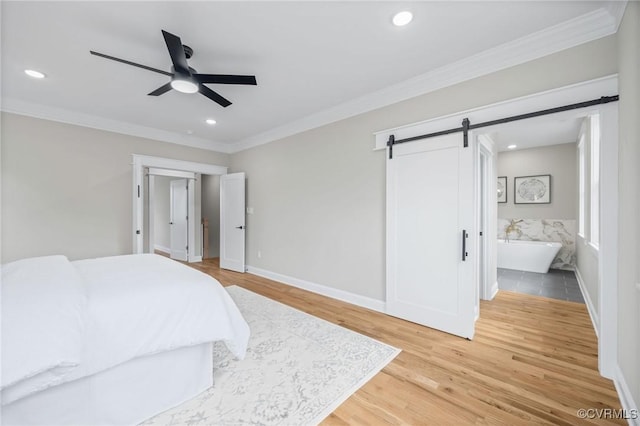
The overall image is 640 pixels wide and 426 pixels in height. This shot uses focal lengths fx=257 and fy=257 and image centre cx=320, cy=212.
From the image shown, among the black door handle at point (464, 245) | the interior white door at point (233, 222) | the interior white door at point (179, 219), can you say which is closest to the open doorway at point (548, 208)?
the black door handle at point (464, 245)

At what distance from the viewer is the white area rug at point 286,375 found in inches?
62.0

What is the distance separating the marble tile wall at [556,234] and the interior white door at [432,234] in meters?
4.53

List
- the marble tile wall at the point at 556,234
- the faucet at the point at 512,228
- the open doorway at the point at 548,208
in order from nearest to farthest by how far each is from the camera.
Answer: the open doorway at the point at 548,208 → the marble tile wall at the point at 556,234 → the faucet at the point at 512,228

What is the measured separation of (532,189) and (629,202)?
5053 millimetres

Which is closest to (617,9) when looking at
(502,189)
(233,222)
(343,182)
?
(343,182)

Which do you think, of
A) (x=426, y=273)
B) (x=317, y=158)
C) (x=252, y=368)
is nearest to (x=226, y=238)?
(x=317, y=158)

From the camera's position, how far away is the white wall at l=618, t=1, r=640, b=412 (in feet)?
4.91

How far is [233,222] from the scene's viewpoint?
17.3ft

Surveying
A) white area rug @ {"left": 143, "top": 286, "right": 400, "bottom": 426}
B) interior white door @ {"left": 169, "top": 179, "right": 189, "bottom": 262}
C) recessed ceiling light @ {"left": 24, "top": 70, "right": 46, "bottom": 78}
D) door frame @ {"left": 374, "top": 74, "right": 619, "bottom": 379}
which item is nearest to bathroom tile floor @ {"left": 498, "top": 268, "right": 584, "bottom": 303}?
door frame @ {"left": 374, "top": 74, "right": 619, "bottom": 379}

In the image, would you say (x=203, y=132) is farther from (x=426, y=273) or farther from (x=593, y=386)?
(x=593, y=386)

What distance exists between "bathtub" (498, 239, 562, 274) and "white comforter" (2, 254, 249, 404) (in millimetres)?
5745

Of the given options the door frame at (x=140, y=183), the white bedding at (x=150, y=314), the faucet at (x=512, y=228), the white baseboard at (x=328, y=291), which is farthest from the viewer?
the faucet at (x=512, y=228)

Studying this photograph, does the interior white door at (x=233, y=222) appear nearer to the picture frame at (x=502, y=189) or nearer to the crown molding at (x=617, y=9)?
the crown molding at (x=617, y=9)

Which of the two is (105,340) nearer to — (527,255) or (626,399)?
(626,399)
